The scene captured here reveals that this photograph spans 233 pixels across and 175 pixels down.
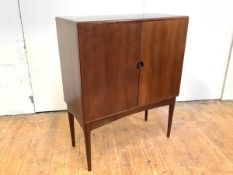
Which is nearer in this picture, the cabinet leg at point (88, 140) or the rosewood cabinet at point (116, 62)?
the rosewood cabinet at point (116, 62)

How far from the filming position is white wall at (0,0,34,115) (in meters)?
2.06

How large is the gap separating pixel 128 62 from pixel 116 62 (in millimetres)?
91

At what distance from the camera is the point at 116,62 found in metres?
1.39

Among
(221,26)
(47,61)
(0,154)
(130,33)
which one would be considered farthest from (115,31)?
(221,26)

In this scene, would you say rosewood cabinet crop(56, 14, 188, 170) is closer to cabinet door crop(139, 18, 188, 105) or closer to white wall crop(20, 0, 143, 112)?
cabinet door crop(139, 18, 188, 105)

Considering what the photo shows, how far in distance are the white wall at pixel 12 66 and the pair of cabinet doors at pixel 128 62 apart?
3.89 ft

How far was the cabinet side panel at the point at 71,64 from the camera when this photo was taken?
4.19ft

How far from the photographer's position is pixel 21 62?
2.24 meters

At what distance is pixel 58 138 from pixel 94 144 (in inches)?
13.7

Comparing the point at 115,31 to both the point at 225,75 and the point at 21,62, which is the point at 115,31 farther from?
the point at 225,75

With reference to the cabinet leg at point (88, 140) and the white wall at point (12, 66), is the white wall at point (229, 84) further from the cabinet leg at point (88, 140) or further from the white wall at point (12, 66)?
the white wall at point (12, 66)

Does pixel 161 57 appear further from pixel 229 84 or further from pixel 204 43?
pixel 229 84

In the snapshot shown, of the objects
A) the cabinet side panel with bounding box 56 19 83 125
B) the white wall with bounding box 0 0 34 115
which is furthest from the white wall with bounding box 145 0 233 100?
the white wall with bounding box 0 0 34 115

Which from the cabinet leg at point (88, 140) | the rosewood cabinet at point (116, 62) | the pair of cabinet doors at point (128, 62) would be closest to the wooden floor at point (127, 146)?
the cabinet leg at point (88, 140)
